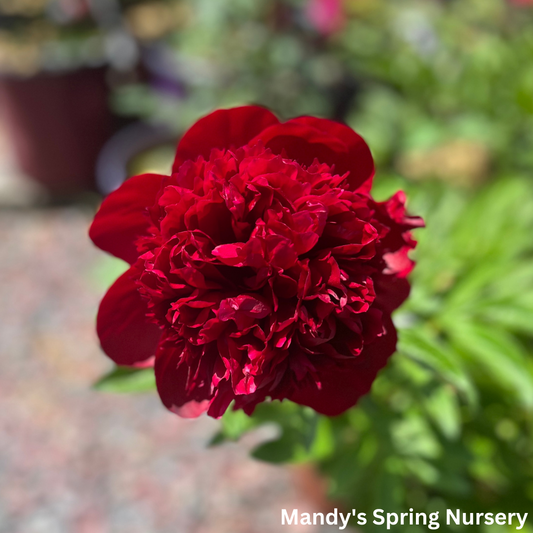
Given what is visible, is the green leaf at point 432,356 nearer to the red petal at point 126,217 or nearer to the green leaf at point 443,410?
the green leaf at point 443,410

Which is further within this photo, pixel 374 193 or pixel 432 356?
pixel 374 193

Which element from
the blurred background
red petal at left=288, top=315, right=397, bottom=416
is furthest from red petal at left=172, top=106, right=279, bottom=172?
the blurred background

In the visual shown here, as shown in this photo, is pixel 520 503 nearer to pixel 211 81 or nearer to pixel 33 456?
pixel 33 456

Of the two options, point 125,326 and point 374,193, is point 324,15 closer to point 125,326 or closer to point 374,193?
point 374,193

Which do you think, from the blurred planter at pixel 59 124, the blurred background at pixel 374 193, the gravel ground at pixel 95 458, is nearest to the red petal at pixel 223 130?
the blurred background at pixel 374 193

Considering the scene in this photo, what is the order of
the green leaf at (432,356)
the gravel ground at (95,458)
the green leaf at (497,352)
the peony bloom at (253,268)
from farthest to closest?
the gravel ground at (95,458), the green leaf at (497,352), the green leaf at (432,356), the peony bloom at (253,268)

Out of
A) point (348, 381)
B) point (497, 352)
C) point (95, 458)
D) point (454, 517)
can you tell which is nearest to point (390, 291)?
point (348, 381)
